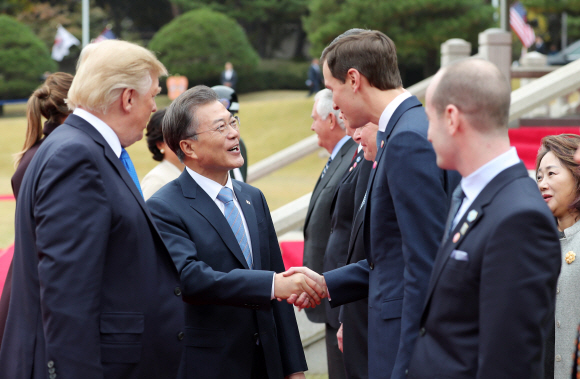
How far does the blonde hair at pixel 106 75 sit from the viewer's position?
2.40m

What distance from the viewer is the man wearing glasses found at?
9.65 ft

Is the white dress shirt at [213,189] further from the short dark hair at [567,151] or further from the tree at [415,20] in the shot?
the tree at [415,20]

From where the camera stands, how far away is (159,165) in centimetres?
470

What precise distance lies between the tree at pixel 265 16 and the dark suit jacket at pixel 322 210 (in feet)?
103

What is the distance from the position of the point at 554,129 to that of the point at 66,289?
7.24 metres

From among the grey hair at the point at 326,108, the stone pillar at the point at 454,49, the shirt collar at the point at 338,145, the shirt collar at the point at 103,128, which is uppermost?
the shirt collar at the point at 103,128

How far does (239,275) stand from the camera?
295 centimetres

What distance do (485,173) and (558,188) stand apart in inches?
57.7

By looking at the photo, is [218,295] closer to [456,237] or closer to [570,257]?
[456,237]

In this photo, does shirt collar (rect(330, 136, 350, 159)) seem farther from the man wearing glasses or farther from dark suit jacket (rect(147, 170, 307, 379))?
dark suit jacket (rect(147, 170, 307, 379))

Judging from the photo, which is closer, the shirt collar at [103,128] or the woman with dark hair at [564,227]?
the shirt collar at [103,128]

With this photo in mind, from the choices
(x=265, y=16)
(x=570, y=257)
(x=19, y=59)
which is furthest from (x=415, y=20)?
(x=570, y=257)

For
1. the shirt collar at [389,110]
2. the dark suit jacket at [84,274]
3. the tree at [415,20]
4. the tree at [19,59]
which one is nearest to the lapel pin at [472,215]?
the shirt collar at [389,110]

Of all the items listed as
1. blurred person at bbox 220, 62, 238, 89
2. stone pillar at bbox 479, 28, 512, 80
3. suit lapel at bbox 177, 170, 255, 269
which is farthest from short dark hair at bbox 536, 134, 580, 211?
blurred person at bbox 220, 62, 238, 89
